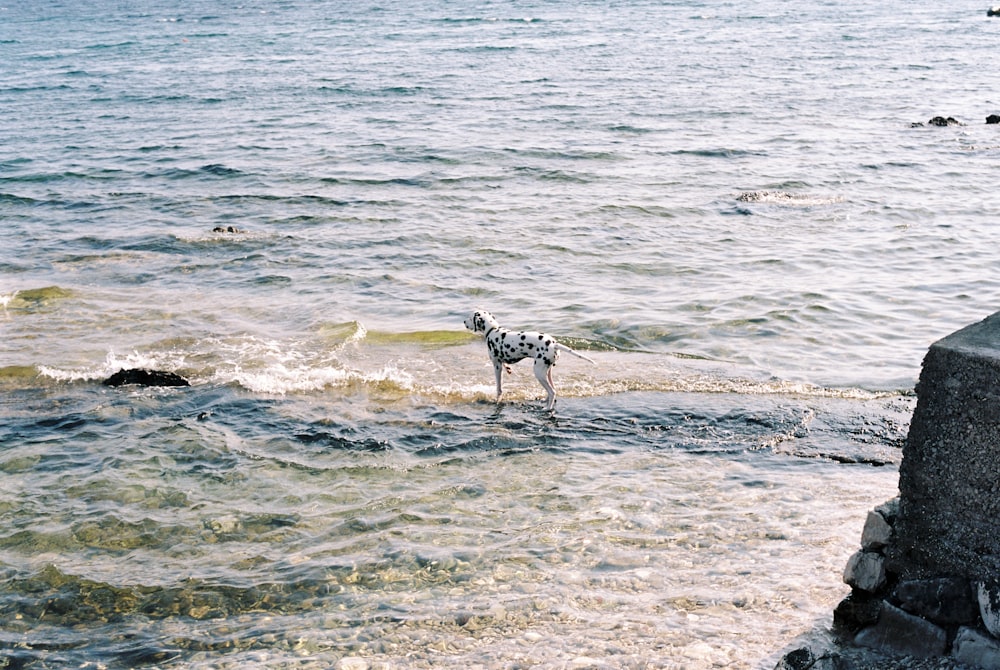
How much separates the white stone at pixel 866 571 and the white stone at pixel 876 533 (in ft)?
0.18

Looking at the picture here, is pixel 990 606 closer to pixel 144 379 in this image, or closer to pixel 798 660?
pixel 798 660

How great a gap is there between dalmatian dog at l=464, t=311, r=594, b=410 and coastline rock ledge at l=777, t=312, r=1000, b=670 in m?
5.79

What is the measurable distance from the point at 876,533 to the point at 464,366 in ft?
26.5

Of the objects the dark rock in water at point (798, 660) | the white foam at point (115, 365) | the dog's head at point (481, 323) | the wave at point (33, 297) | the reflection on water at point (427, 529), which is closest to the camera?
the dark rock in water at point (798, 660)

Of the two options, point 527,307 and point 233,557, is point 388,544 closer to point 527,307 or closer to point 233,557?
point 233,557

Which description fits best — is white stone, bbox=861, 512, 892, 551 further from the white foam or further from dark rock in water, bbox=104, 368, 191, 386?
the white foam

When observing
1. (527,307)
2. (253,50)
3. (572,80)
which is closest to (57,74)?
(253,50)

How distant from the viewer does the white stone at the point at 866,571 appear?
6.26 metres

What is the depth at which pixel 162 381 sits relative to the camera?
1312cm

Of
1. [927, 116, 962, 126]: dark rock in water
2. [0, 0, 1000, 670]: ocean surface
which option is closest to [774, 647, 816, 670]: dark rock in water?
[0, 0, 1000, 670]: ocean surface

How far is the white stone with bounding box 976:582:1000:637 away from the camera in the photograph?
5.52 meters

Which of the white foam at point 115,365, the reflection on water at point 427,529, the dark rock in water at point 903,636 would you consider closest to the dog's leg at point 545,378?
the reflection on water at point 427,529

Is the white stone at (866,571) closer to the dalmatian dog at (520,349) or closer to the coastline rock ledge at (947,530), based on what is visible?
the coastline rock ledge at (947,530)

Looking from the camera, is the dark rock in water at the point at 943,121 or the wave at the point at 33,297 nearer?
the wave at the point at 33,297
